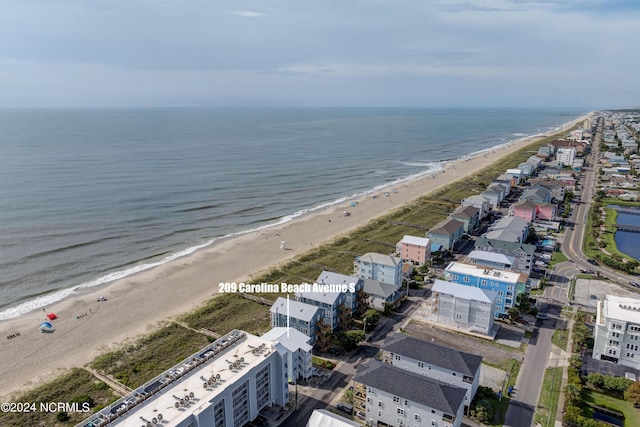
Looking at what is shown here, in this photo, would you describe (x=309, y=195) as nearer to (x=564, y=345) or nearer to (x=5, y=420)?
(x=564, y=345)

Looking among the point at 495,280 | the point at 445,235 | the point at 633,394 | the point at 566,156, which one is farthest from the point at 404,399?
the point at 566,156

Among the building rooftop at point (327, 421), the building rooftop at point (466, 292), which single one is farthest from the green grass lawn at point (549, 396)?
the building rooftop at point (327, 421)

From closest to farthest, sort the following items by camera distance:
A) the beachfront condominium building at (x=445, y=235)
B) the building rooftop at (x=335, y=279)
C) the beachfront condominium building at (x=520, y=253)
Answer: the building rooftop at (x=335, y=279) < the beachfront condominium building at (x=520, y=253) < the beachfront condominium building at (x=445, y=235)

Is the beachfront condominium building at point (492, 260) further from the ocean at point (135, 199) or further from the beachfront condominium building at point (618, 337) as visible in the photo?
the ocean at point (135, 199)

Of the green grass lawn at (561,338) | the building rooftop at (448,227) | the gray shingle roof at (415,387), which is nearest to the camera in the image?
the gray shingle roof at (415,387)

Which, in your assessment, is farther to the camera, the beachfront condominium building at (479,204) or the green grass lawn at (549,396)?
the beachfront condominium building at (479,204)

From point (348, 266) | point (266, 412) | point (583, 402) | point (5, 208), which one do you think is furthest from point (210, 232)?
point (583, 402)
